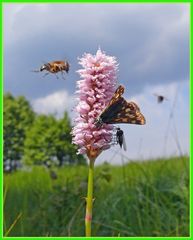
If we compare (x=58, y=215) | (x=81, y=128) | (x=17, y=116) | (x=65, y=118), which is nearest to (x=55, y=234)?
(x=58, y=215)

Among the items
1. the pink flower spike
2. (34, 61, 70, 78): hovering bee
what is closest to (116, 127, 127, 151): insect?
the pink flower spike

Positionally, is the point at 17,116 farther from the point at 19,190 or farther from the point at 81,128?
the point at 81,128

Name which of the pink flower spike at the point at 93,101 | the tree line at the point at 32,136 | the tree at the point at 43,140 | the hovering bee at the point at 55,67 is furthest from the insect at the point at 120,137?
the tree at the point at 43,140

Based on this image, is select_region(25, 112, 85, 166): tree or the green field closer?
the green field

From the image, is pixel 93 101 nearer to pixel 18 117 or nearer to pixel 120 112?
pixel 120 112

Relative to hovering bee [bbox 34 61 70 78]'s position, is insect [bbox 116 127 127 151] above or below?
below

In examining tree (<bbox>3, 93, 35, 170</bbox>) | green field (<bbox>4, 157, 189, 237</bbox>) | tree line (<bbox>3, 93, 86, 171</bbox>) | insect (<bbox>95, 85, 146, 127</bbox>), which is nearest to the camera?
insect (<bbox>95, 85, 146, 127</bbox>)

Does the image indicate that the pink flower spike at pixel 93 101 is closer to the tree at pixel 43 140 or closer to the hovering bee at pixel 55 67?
the hovering bee at pixel 55 67

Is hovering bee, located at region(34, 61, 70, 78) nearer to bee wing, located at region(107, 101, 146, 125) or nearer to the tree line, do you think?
bee wing, located at region(107, 101, 146, 125)
